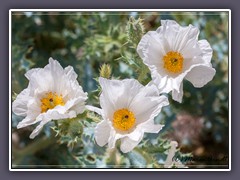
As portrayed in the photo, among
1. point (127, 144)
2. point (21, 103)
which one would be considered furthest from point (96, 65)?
point (127, 144)

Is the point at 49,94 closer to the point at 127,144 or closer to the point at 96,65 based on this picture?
the point at 127,144

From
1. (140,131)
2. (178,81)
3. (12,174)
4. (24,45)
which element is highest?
(24,45)

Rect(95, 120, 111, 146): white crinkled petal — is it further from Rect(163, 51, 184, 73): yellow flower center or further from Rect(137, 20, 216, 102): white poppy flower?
Rect(163, 51, 184, 73): yellow flower center

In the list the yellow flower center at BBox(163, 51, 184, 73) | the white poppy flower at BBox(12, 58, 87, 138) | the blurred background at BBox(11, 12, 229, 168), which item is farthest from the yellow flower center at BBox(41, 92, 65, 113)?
the blurred background at BBox(11, 12, 229, 168)

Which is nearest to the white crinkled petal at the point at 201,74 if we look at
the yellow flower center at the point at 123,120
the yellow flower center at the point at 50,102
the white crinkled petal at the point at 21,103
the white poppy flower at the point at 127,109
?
the white poppy flower at the point at 127,109

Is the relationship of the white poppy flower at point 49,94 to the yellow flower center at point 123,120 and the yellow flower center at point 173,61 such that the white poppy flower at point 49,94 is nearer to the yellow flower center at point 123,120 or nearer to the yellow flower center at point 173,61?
the yellow flower center at point 123,120
